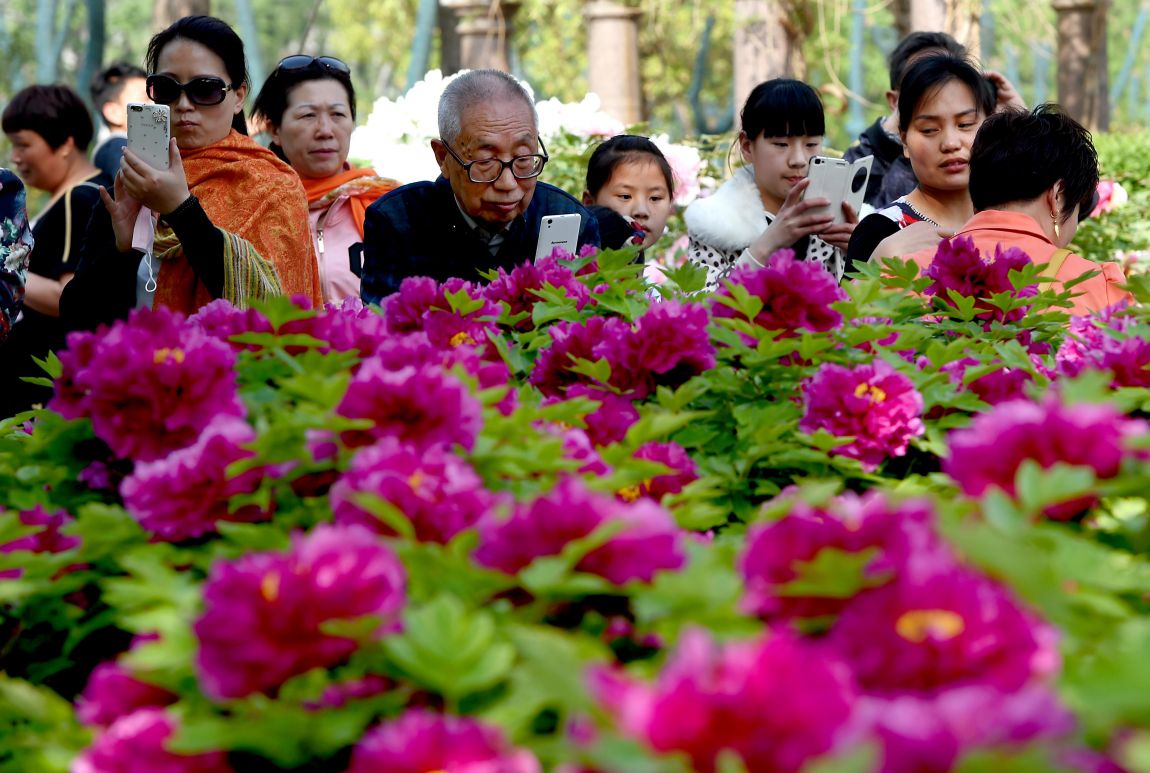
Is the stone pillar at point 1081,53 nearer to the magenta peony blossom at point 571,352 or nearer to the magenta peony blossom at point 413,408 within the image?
the magenta peony blossom at point 571,352

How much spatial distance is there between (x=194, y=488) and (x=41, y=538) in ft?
0.87

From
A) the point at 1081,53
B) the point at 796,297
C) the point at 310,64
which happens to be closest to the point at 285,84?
the point at 310,64

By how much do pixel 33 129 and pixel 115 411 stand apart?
4.64 meters

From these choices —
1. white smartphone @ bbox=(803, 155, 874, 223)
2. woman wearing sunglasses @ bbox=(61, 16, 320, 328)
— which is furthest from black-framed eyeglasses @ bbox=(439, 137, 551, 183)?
white smartphone @ bbox=(803, 155, 874, 223)

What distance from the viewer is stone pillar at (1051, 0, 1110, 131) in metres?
16.4

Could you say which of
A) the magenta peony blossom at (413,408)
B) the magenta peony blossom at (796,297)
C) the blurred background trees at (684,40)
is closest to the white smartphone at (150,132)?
the magenta peony blossom at (796,297)

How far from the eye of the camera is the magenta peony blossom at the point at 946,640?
1.06 m

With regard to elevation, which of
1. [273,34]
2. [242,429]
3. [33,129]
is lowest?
[242,429]

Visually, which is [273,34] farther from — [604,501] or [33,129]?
[604,501]

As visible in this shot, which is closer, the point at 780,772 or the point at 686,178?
the point at 780,772

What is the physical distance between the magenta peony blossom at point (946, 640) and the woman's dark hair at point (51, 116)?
5.56 meters

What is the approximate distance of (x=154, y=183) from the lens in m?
3.41

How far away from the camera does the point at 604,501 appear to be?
52.9 inches

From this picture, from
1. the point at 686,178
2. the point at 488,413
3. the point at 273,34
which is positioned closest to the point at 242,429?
the point at 488,413
